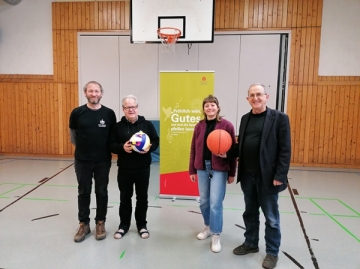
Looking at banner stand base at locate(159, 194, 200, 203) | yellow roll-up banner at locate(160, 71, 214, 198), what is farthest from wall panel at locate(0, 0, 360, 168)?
banner stand base at locate(159, 194, 200, 203)

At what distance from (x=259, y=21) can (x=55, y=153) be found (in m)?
6.53

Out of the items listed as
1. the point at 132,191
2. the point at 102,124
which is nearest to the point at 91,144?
the point at 102,124

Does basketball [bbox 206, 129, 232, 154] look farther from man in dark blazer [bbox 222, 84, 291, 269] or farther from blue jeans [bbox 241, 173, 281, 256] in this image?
blue jeans [bbox 241, 173, 281, 256]

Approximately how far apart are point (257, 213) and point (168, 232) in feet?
3.84

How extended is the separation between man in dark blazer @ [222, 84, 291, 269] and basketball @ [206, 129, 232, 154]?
133 millimetres

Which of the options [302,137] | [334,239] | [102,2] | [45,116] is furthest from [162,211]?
[102,2]

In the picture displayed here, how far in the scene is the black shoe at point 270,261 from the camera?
272 cm

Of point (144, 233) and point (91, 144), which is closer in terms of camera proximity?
point (91, 144)

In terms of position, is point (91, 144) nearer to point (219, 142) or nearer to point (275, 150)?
point (219, 142)

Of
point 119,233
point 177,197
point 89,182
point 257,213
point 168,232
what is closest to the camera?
point 257,213

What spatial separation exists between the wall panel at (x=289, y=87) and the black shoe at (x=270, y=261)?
5.08 metres

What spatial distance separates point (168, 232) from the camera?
11.4ft

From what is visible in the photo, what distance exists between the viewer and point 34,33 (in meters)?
7.71

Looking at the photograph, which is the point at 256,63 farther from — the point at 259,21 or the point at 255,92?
the point at 255,92
